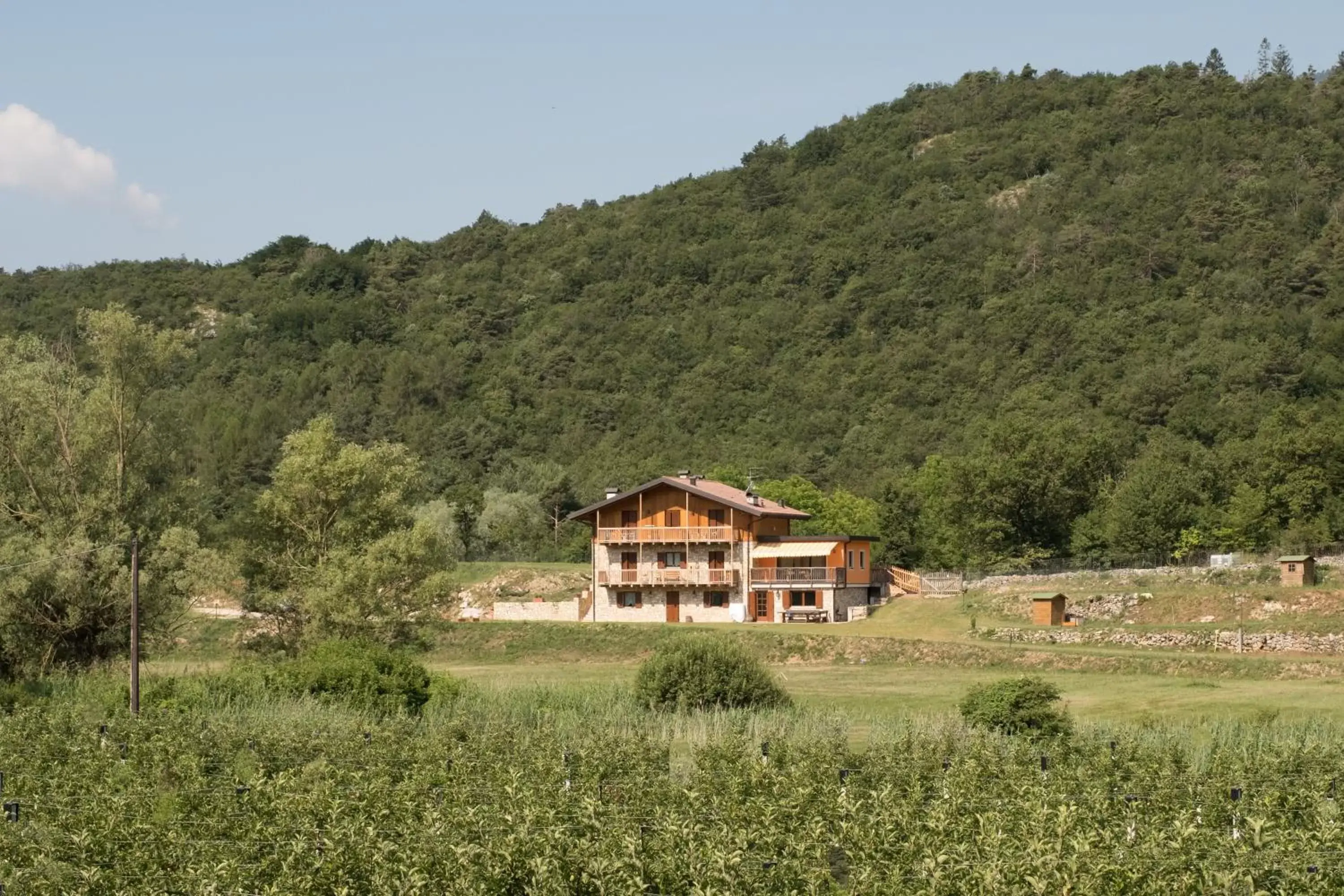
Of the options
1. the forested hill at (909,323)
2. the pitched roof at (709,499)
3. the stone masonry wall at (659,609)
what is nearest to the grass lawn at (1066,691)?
the stone masonry wall at (659,609)

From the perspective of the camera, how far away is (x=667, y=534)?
2596 inches

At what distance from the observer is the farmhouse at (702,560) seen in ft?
211

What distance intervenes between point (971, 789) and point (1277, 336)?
3143 inches

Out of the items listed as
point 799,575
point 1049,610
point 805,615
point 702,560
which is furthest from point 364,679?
point 702,560

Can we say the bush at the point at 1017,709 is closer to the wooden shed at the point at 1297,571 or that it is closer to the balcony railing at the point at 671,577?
the wooden shed at the point at 1297,571

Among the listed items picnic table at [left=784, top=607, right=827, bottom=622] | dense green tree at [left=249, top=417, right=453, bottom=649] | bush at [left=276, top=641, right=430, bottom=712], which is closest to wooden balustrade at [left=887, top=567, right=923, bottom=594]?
picnic table at [left=784, top=607, right=827, bottom=622]

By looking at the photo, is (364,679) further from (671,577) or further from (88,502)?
(671,577)

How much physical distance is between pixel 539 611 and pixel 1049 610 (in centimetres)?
2221

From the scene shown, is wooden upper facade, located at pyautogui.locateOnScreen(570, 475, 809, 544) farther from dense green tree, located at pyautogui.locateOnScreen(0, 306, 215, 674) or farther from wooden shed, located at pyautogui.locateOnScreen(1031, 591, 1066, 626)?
dense green tree, located at pyautogui.locateOnScreen(0, 306, 215, 674)

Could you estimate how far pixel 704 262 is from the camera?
486 feet

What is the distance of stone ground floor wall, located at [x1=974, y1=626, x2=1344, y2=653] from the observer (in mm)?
45062

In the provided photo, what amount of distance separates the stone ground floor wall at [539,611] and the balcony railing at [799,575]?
775cm

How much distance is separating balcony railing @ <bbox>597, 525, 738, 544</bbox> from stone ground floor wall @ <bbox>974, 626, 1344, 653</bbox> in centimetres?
1724

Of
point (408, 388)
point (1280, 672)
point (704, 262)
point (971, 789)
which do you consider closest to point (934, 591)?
point (1280, 672)
